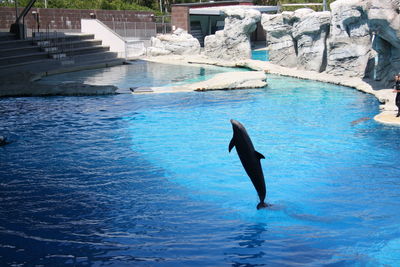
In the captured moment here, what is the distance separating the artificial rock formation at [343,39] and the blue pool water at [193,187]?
5.44 feet

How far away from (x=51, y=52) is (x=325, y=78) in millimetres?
10272

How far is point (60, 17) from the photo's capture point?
76.9 feet

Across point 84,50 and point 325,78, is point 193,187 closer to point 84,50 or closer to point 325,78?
point 325,78

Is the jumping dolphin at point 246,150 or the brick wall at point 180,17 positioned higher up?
the brick wall at point 180,17

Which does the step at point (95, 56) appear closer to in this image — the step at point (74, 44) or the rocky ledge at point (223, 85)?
the step at point (74, 44)

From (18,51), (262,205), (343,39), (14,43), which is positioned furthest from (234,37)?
(262,205)

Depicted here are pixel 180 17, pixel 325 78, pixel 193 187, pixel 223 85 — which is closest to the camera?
pixel 193 187

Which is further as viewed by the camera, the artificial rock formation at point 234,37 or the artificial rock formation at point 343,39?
the artificial rock formation at point 234,37

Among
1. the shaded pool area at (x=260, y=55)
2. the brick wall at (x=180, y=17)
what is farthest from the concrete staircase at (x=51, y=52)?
the shaded pool area at (x=260, y=55)

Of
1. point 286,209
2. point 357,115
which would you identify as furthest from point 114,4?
point 286,209

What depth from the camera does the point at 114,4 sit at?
93.4 ft

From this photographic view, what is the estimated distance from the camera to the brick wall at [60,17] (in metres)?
21.2

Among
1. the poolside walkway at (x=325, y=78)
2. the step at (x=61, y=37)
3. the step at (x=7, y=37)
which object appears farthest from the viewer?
the step at (x=61, y=37)

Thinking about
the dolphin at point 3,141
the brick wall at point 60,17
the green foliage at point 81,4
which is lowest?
the dolphin at point 3,141
